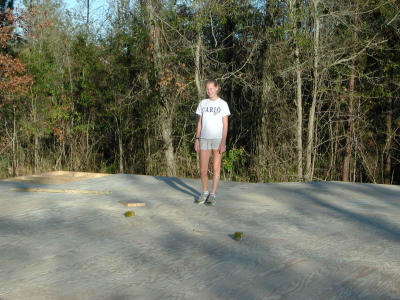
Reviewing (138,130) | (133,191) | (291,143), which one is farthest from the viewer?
(138,130)

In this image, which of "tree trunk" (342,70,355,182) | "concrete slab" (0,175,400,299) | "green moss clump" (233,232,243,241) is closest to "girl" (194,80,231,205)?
"concrete slab" (0,175,400,299)

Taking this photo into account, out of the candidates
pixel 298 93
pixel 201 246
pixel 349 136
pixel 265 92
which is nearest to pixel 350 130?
pixel 349 136

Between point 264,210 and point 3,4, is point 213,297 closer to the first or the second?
point 264,210

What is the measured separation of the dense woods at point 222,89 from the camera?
13.4 metres

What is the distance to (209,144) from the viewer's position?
6820mm

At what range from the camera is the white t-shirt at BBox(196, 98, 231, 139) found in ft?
22.0

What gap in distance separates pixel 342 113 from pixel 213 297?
1136 cm

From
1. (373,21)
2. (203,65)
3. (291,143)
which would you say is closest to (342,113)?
(291,143)

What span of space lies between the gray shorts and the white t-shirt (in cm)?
5

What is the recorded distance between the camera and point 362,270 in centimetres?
401

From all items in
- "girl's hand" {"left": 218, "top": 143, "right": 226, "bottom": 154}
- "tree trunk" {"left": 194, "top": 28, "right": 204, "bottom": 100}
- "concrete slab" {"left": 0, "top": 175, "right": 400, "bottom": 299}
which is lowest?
"concrete slab" {"left": 0, "top": 175, "right": 400, "bottom": 299}

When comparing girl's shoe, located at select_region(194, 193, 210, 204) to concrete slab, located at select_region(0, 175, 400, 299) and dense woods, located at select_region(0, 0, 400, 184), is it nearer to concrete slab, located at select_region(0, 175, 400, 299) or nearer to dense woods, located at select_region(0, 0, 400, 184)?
concrete slab, located at select_region(0, 175, 400, 299)

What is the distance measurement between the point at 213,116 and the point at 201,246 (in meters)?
2.44

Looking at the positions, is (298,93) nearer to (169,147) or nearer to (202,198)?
(169,147)
